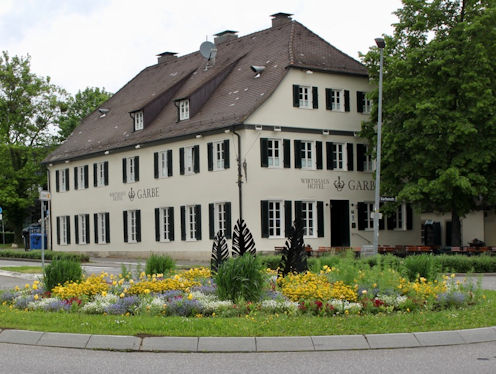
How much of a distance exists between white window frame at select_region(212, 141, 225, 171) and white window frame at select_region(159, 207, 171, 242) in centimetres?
480

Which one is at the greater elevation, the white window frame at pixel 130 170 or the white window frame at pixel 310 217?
the white window frame at pixel 130 170

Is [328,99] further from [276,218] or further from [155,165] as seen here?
[155,165]

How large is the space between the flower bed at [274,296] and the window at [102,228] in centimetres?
3302

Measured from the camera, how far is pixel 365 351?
37.4 ft

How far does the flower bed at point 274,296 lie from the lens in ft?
45.1

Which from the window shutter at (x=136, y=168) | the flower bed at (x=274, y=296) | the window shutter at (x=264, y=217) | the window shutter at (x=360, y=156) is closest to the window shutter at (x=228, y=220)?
the window shutter at (x=264, y=217)

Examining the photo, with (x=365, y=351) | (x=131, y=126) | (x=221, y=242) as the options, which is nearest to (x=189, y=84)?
(x=131, y=126)

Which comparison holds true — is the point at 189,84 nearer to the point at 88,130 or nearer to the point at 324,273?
the point at 88,130

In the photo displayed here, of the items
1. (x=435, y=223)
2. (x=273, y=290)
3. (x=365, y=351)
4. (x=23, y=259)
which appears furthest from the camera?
(x=435, y=223)

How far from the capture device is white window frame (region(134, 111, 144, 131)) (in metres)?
47.0

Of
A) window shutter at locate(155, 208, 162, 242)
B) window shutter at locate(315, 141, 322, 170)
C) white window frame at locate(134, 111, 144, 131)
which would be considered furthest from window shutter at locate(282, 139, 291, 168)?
white window frame at locate(134, 111, 144, 131)

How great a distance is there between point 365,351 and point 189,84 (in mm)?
36692

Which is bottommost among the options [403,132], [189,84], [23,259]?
[23,259]

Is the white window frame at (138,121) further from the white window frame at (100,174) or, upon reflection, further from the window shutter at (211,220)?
the window shutter at (211,220)
